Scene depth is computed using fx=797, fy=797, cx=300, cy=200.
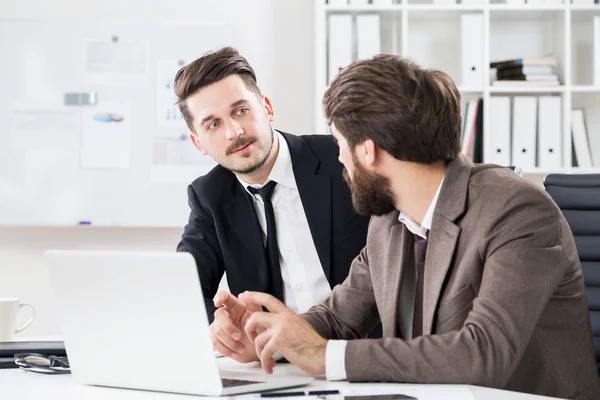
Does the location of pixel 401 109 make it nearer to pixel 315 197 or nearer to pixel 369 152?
pixel 369 152

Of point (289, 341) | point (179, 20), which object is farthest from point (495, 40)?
point (289, 341)

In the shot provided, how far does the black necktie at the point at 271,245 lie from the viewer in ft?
7.19

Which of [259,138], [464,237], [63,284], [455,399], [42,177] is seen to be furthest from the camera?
[42,177]

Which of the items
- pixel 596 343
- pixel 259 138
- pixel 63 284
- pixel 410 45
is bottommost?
pixel 596 343

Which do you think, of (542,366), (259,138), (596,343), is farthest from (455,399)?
(259,138)

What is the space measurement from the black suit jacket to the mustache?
0.55ft

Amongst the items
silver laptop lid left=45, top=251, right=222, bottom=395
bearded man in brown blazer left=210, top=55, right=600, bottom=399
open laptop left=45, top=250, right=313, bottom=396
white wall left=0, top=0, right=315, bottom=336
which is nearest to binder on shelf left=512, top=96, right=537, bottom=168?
white wall left=0, top=0, right=315, bottom=336

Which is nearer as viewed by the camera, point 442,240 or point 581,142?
point 442,240

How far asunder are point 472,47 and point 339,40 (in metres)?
0.57

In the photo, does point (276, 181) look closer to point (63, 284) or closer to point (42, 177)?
point (63, 284)

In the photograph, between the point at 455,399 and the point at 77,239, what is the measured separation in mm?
2746

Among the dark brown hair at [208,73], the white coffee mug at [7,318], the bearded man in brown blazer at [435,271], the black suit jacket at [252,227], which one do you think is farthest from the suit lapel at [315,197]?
the white coffee mug at [7,318]

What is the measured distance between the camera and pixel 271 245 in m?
2.19

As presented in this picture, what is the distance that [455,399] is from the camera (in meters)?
1.16
